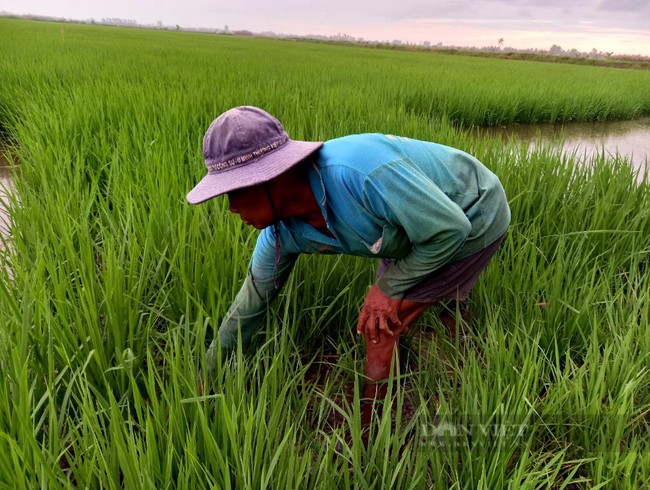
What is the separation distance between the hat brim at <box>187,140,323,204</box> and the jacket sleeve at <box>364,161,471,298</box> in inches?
6.4

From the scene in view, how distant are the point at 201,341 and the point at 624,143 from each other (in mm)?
5851

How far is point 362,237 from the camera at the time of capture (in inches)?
37.7

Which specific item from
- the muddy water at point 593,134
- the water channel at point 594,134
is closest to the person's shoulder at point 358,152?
the water channel at point 594,134

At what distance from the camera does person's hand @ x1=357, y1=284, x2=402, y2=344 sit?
1.01 m

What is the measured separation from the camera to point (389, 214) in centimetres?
89

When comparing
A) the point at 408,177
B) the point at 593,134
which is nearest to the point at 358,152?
the point at 408,177

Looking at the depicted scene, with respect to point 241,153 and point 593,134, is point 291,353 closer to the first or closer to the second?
point 241,153

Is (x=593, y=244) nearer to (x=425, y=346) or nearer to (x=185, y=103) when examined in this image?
(x=425, y=346)

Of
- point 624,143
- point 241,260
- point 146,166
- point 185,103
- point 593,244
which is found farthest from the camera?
point 624,143

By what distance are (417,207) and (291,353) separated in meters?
0.63

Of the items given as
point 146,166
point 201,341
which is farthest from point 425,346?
point 146,166

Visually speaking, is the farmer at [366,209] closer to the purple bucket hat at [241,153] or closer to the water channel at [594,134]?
the purple bucket hat at [241,153]

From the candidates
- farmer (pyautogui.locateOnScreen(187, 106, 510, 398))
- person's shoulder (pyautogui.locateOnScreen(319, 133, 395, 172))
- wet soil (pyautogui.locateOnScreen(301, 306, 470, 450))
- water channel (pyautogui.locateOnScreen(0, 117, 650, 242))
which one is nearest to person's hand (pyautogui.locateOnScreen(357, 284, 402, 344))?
farmer (pyautogui.locateOnScreen(187, 106, 510, 398))

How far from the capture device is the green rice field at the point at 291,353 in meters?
0.75
